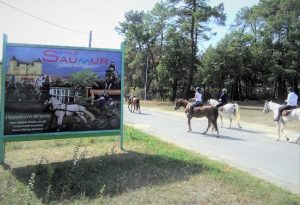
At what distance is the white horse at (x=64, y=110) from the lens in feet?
34.2

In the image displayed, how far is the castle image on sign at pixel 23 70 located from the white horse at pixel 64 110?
0.82 meters

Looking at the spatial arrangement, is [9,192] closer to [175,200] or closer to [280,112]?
[175,200]

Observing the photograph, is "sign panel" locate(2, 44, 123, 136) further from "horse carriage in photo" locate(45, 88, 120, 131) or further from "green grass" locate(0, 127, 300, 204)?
"green grass" locate(0, 127, 300, 204)

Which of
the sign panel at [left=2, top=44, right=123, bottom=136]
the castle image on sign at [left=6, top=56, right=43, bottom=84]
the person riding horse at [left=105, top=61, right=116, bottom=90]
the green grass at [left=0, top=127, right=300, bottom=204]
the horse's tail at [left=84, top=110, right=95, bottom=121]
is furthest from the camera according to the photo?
the person riding horse at [left=105, top=61, right=116, bottom=90]

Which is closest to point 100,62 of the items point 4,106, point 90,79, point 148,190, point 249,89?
point 90,79

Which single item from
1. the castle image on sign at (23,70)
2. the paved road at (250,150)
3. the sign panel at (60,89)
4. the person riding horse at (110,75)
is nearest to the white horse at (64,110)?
the sign panel at (60,89)

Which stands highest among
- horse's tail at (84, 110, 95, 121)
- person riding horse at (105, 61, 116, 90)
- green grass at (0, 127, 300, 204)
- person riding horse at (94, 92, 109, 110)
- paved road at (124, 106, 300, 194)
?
person riding horse at (105, 61, 116, 90)

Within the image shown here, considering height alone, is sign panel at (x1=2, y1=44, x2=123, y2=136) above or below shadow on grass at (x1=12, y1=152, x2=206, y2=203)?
above

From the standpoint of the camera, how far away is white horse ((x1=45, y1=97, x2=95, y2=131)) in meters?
10.4

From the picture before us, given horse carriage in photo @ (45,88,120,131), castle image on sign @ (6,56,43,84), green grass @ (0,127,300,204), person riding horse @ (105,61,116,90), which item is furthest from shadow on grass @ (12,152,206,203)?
castle image on sign @ (6,56,43,84)

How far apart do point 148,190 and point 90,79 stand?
4392mm

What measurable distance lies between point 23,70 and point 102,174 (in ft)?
11.6

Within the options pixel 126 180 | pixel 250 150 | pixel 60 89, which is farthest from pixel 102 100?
pixel 250 150

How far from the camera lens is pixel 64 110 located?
10609 millimetres
